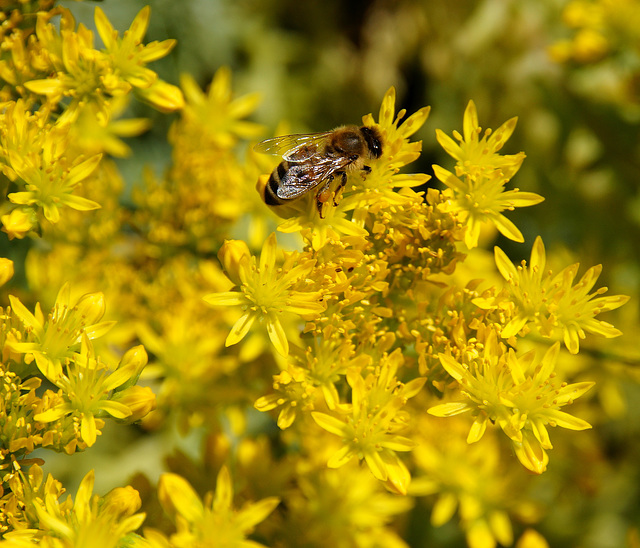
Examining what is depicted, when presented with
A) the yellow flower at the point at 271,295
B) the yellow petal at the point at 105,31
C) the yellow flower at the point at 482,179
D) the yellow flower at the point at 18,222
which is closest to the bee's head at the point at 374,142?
the yellow flower at the point at 482,179

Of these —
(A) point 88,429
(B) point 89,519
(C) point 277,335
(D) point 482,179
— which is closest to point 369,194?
(D) point 482,179

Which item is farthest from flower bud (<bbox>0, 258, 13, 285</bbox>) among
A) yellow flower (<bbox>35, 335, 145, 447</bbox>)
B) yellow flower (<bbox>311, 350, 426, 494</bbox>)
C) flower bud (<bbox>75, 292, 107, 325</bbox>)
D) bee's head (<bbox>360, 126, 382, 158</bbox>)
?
bee's head (<bbox>360, 126, 382, 158</bbox>)

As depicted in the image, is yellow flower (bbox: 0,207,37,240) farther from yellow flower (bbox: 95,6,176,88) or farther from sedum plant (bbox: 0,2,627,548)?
yellow flower (bbox: 95,6,176,88)

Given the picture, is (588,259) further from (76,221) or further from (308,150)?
(76,221)

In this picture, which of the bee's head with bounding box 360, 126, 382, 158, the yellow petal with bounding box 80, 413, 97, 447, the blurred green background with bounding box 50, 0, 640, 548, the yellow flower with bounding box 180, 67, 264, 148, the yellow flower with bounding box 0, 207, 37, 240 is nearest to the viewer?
the yellow petal with bounding box 80, 413, 97, 447

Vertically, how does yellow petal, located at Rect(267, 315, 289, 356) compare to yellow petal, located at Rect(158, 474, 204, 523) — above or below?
above

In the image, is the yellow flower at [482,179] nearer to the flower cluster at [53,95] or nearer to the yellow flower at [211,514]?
the flower cluster at [53,95]

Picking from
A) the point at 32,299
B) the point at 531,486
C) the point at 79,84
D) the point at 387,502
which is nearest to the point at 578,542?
the point at 531,486
